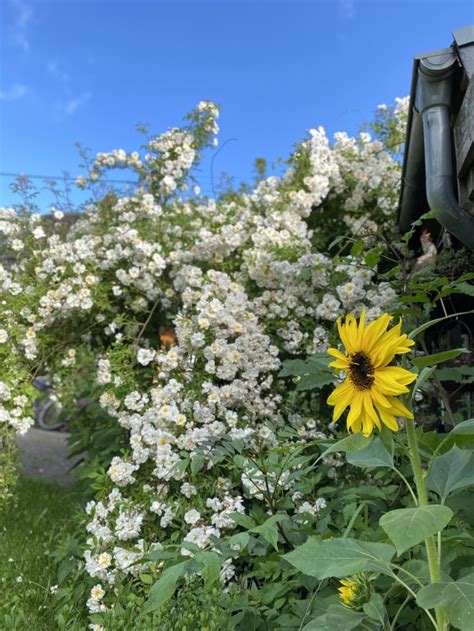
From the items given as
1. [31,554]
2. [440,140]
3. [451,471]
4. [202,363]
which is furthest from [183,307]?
[451,471]

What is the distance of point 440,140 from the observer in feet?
9.36

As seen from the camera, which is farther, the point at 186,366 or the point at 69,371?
the point at 69,371

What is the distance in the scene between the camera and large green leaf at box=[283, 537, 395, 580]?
1.10 metres

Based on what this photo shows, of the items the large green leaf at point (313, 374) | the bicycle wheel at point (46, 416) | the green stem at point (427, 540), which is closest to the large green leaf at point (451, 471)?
the green stem at point (427, 540)

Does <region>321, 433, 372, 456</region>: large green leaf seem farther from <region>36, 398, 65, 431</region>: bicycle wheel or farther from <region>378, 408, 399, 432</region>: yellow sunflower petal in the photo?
<region>36, 398, 65, 431</region>: bicycle wheel

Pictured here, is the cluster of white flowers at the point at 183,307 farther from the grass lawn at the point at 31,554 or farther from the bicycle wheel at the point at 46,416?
the bicycle wheel at the point at 46,416

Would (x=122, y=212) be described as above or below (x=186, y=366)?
above

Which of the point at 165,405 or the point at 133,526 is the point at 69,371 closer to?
the point at 165,405

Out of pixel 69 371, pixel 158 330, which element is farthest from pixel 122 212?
pixel 69 371

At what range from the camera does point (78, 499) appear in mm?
4836

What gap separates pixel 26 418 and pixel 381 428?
3.26 metres

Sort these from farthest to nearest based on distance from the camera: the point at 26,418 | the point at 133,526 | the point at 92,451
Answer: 1. the point at 92,451
2. the point at 26,418
3. the point at 133,526

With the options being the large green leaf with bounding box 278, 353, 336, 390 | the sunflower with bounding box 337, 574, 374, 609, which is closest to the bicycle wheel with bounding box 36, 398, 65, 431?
the large green leaf with bounding box 278, 353, 336, 390

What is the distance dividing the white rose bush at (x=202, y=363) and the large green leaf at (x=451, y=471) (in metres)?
0.29
